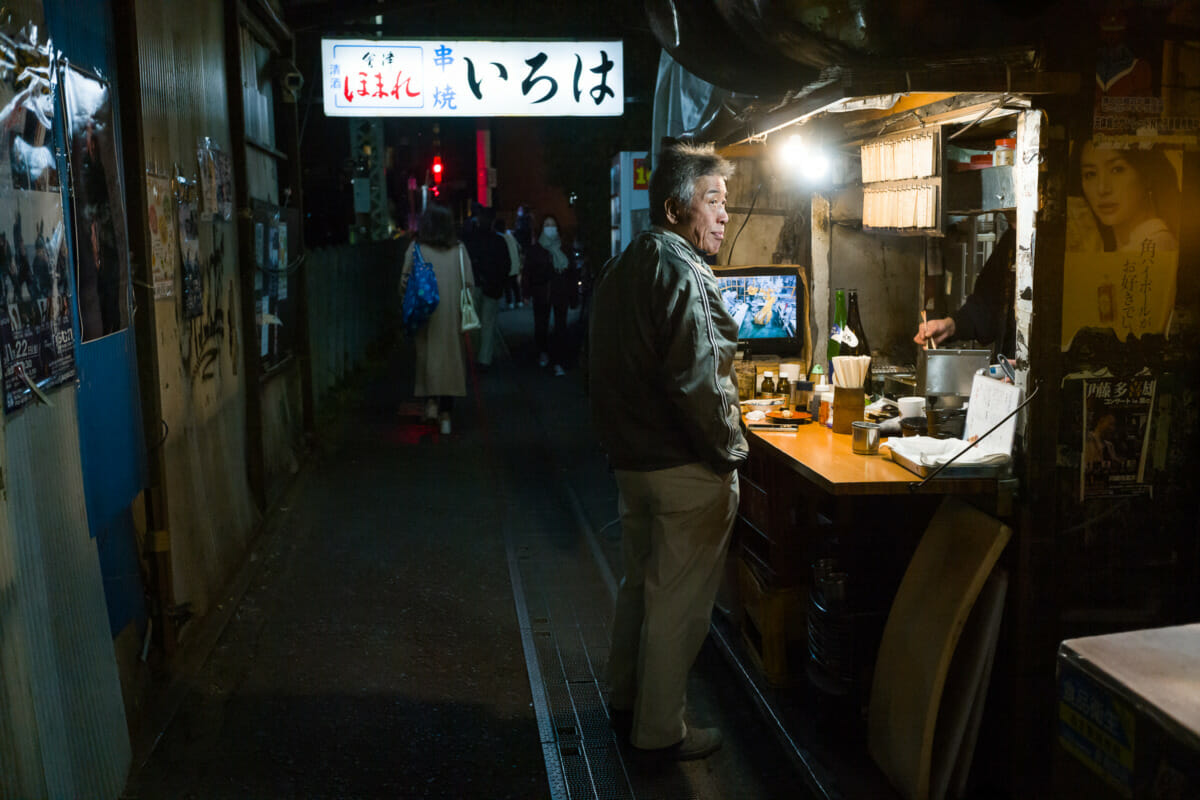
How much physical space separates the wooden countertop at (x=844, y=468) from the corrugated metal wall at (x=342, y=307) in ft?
23.1

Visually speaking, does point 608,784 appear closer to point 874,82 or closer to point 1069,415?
point 1069,415

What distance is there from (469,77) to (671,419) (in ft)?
29.2

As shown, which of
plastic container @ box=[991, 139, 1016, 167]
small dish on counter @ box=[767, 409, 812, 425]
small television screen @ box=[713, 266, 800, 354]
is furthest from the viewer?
small television screen @ box=[713, 266, 800, 354]

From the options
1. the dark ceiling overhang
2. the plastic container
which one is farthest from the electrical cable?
the dark ceiling overhang

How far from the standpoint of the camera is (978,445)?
4.11 meters

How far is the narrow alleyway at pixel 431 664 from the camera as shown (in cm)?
435

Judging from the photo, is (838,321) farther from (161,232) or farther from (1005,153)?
(161,232)

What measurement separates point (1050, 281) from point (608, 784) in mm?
2670

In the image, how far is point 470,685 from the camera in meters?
5.27

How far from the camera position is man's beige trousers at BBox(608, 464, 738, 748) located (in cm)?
426

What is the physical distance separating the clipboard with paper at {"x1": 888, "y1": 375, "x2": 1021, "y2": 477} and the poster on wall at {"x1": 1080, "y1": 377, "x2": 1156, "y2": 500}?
266 mm

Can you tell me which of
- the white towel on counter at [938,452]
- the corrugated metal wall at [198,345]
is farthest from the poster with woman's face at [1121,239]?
the corrugated metal wall at [198,345]

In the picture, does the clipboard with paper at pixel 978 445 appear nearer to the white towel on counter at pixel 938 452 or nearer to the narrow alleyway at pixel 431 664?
the white towel on counter at pixel 938 452

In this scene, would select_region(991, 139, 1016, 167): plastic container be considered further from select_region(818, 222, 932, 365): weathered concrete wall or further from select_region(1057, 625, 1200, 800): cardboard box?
select_region(1057, 625, 1200, 800): cardboard box
